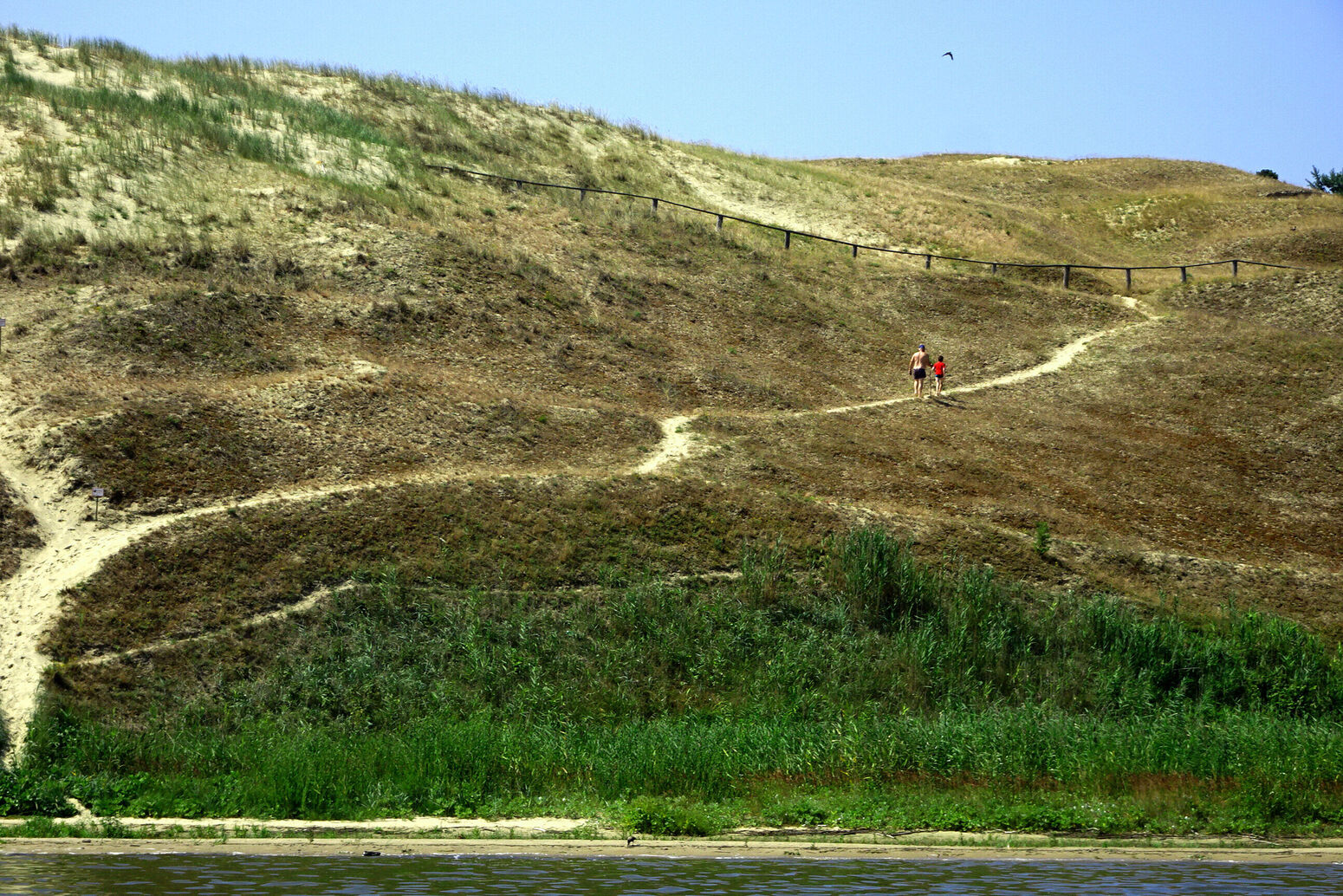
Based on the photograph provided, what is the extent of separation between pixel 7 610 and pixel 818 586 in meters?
15.1

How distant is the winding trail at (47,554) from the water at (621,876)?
218 inches

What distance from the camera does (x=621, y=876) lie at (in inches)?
553

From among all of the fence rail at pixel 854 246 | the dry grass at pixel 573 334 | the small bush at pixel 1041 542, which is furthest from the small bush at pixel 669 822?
the fence rail at pixel 854 246

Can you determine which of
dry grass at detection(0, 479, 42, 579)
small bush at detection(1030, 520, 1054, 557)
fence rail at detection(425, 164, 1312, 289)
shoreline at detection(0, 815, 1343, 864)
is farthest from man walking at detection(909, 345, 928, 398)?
dry grass at detection(0, 479, 42, 579)

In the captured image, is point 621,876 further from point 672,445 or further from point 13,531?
point 672,445

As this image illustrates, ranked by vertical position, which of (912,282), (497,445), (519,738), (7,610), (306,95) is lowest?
(519,738)

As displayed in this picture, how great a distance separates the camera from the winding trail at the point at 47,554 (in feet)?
64.1

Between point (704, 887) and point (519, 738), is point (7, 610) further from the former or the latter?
point (704, 887)

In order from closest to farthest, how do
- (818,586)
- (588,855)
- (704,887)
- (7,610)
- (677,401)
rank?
(704,887)
(588,855)
(7,610)
(818,586)
(677,401)

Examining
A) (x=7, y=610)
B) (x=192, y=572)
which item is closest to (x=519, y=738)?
(x=192, y=572)

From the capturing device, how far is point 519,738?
62.4 feet

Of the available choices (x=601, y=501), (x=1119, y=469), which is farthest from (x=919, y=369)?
(x=601, y=501)

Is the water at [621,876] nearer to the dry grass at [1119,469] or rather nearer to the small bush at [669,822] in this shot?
the small bush at [669,822]

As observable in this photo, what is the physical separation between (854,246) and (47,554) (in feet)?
135
